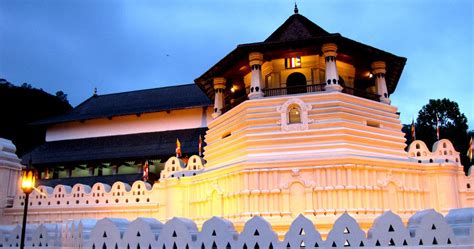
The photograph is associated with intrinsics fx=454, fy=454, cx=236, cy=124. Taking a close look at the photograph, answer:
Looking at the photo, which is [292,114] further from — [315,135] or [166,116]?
[166,116]

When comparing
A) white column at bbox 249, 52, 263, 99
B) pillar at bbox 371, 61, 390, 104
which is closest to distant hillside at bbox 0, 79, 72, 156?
white column at bbox 249, 52, 263, 99

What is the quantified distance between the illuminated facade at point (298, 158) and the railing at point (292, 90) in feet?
0.18

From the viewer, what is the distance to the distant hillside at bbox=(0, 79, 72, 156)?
50.4 meters

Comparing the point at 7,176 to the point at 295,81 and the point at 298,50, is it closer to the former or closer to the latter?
the point at 295,81

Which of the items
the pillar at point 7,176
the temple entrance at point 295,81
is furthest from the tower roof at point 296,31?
the pillar at point 7,176

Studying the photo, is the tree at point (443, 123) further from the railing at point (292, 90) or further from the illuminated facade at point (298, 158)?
the railing at point (292, 90)

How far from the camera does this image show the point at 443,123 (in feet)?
156

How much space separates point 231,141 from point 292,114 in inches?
118

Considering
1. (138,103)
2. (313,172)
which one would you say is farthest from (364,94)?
(138,103)

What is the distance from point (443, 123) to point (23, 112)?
47.1 metres

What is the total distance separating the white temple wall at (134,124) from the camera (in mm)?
33638

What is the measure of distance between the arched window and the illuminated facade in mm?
43

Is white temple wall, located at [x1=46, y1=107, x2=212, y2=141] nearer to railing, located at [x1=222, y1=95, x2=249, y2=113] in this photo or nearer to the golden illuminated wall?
railing, located at [x1=222, y1=95, x2=249, y2=113]

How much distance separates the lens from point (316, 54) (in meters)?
20.6
